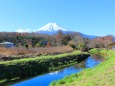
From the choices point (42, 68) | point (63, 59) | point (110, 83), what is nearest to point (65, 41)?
point (63, 59)

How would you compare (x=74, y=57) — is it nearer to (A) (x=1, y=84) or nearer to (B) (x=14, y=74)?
(B) (x=14, y=74)

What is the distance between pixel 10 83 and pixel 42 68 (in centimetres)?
841

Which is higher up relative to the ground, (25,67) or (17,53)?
(17,53)

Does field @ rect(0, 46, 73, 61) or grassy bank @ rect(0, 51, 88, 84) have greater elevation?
field @ rect(0, 46, 73, 61)

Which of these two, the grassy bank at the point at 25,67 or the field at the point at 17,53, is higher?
the field at the point at 17,53

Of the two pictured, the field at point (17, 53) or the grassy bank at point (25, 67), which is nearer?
the grassy bank at point (25, 67)

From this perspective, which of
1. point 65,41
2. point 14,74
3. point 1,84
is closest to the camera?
point 1,84

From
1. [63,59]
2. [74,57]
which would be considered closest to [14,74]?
[63,59]

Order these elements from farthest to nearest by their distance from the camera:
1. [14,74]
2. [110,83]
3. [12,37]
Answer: [12,37] → [14,74] → [110,83]

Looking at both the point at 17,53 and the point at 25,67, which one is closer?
the point at 25,67

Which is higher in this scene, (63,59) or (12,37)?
(12,37)

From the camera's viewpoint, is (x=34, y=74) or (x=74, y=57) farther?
(x=74, y=57)

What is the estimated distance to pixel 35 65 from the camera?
2794 centimetres

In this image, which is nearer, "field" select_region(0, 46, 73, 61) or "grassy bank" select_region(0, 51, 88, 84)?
"grassy bank" select_region(0, 51, 88, 84)
